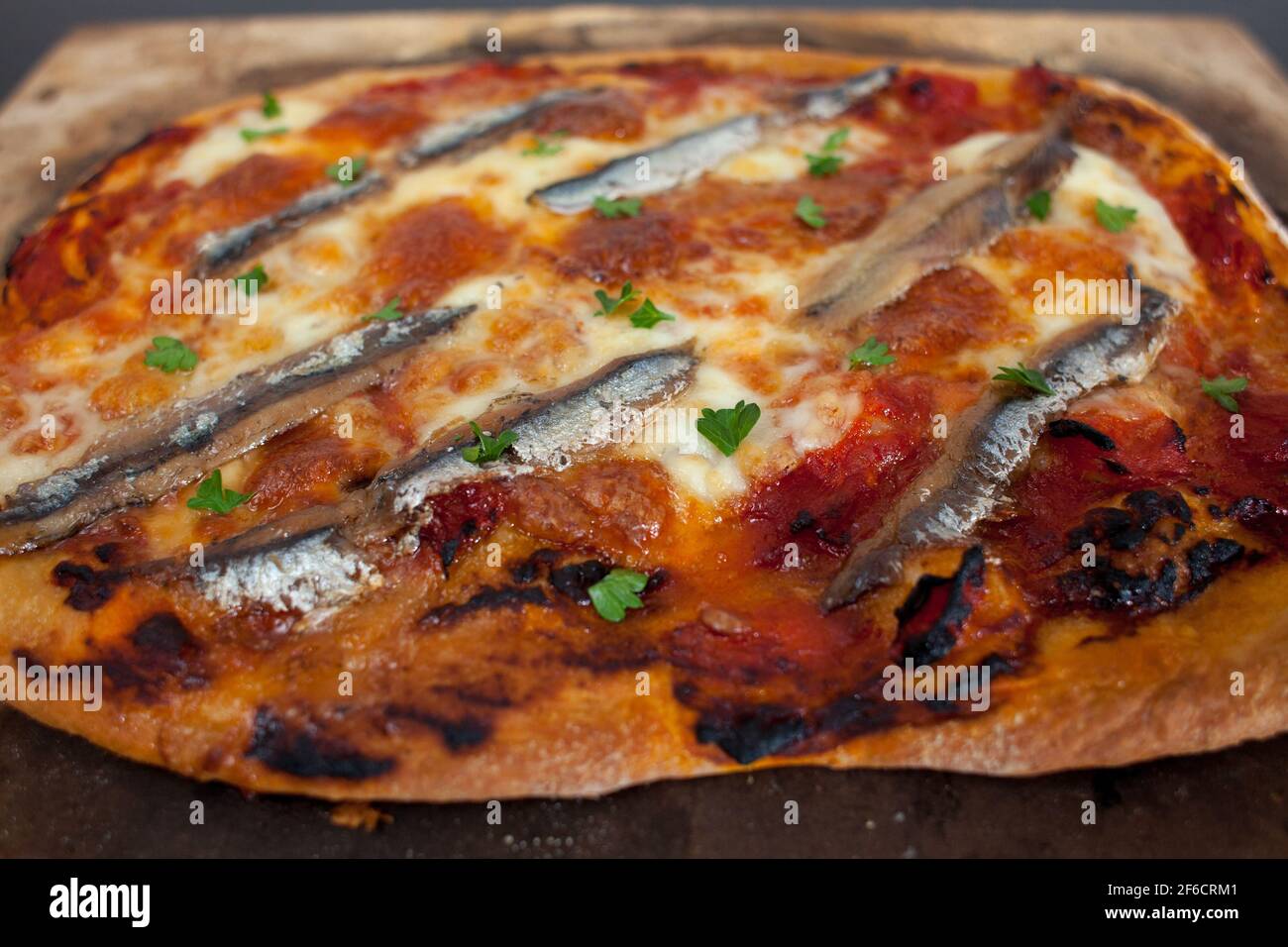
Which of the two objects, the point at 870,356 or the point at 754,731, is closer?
the point at 754,731

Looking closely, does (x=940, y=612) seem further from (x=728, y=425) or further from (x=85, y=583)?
(x=85, y=583)

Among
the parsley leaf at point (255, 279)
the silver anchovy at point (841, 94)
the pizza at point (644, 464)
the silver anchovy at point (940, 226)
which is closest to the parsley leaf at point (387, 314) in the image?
the pizza at point (644, 464)

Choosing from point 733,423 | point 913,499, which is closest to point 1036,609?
point 913,499

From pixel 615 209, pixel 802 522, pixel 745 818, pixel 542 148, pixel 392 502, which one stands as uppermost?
pixel 542 148

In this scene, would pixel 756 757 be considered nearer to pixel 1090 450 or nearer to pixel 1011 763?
pixel 1011 763

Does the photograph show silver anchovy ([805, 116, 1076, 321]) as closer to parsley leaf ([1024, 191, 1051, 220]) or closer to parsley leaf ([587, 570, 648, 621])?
parsley leaf ([1024, 191, 1051, 220])

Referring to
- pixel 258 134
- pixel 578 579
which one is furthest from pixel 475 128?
pixel 578 579
